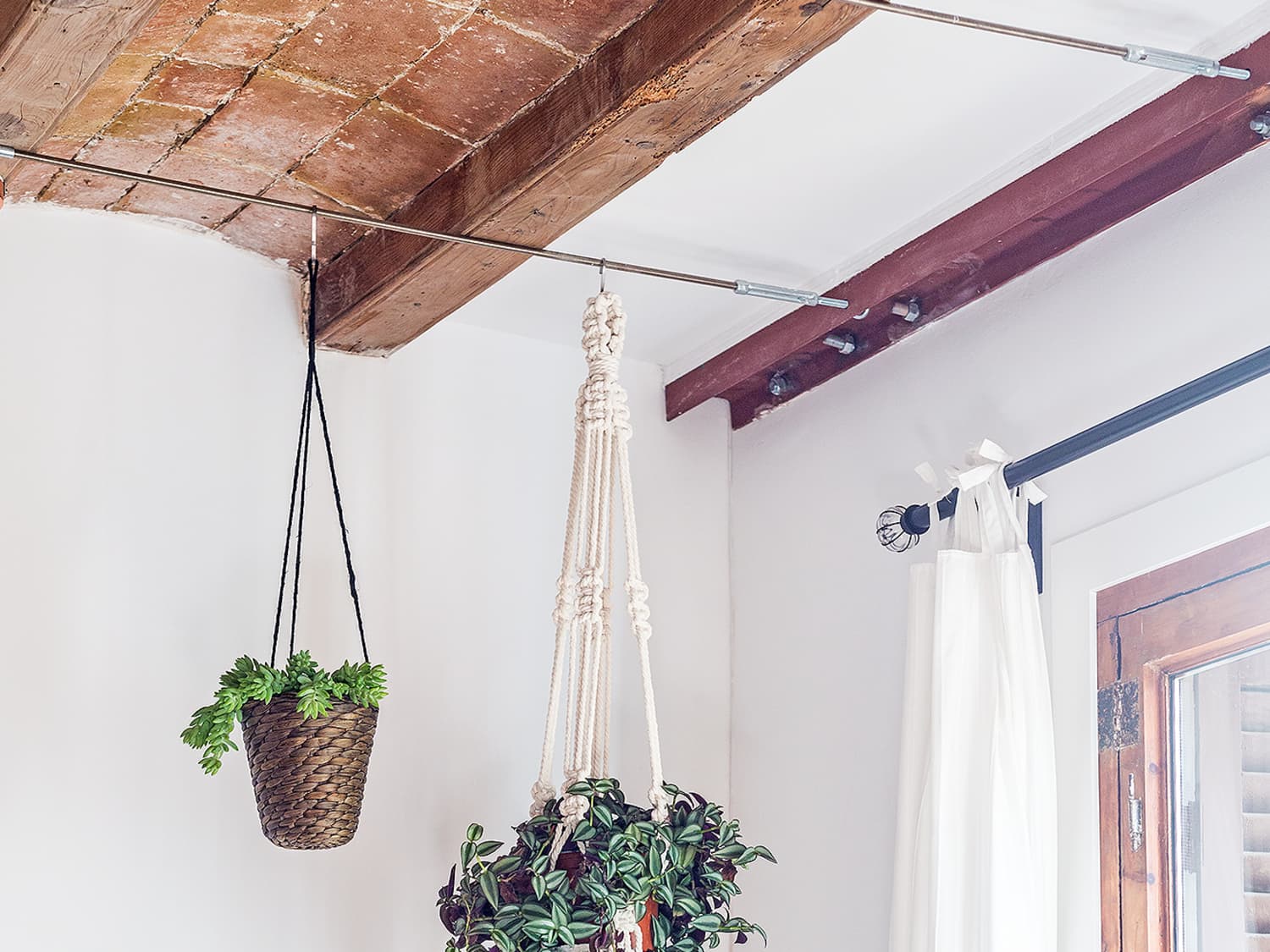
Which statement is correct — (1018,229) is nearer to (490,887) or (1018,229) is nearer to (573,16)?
(573,16)

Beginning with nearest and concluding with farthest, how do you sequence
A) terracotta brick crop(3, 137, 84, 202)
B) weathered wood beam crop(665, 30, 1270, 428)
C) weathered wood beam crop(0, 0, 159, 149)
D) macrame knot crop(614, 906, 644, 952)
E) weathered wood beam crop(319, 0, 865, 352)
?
weathered wood beam crop(0, 0, 159, 149), weathered wood beam crop(319, 0, 865, 352), weathered wood beam crop(665, 30, 1270, 428), macrame knot crop(614, 906, 644, 952), terracotta brick crop(3, 137, 84, 202)

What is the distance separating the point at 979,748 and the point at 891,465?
58 centimetres

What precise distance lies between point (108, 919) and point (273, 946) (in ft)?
0.79

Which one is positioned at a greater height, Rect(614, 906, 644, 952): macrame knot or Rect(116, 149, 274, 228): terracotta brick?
Rect(116, 149, 274, 228): terracotta brick

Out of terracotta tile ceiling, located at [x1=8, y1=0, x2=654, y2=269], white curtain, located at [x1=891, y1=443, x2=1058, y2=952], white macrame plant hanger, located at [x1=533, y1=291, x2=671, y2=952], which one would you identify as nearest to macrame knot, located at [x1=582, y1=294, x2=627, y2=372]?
white macrame plant hanger, located at [x1=533, y1=291, x2=671, y2=952]

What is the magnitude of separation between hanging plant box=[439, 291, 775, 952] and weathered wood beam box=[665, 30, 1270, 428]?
439 mm

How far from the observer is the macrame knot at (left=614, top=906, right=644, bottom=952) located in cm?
186

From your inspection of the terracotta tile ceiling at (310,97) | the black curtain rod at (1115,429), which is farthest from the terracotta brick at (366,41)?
the black curtain rod at (1115,429)

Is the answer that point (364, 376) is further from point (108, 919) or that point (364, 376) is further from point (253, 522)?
point (108, 919)

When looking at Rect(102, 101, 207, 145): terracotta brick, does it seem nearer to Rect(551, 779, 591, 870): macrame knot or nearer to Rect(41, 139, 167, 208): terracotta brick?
Rect(41, 139, 167, 208): terracotta brick

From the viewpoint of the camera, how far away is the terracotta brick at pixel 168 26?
5.43 feet

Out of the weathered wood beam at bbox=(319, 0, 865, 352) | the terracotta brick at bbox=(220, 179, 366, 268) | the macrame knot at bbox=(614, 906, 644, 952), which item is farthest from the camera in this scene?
the terracotta brick at bbox=(220, 179, 366, 268)

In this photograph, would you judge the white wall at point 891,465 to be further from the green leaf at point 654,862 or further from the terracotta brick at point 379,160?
the terracotta brick at point 379,160

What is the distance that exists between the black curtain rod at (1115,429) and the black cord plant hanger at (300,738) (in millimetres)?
803
